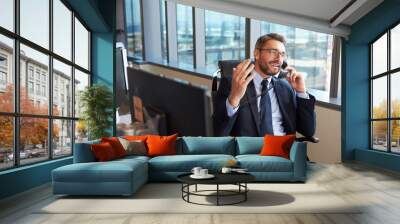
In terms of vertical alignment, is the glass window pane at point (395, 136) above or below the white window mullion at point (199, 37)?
below

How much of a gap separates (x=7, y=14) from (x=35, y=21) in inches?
36.3

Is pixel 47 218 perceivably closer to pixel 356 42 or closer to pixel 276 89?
pixel 276 89

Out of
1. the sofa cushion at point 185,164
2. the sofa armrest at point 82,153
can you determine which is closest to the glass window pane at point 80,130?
the sofa armrest at point 82,153

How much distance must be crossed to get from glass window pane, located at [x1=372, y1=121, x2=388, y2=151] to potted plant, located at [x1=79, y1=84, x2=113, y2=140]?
5.82 m

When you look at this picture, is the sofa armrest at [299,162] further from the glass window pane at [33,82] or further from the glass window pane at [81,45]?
the glass window pane at [81,45]

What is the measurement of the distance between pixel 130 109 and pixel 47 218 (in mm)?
5048

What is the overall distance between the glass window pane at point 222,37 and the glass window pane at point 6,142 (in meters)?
4.82

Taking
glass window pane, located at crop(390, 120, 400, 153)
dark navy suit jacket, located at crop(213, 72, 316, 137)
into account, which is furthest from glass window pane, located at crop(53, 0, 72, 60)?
glass window pane, located at crop(390, 120, 400, 153)

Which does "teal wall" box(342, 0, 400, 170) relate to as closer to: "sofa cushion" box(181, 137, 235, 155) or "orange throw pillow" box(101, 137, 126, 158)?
"sofa cushion" box(181, 137, 235, 155)

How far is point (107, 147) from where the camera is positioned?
581 centimetres

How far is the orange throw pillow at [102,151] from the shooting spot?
18.6 ft

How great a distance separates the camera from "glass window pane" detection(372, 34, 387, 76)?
27.5 feet

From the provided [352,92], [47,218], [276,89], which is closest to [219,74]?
[276,89]

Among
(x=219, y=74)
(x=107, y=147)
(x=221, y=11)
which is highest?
(x=221, y=11)
